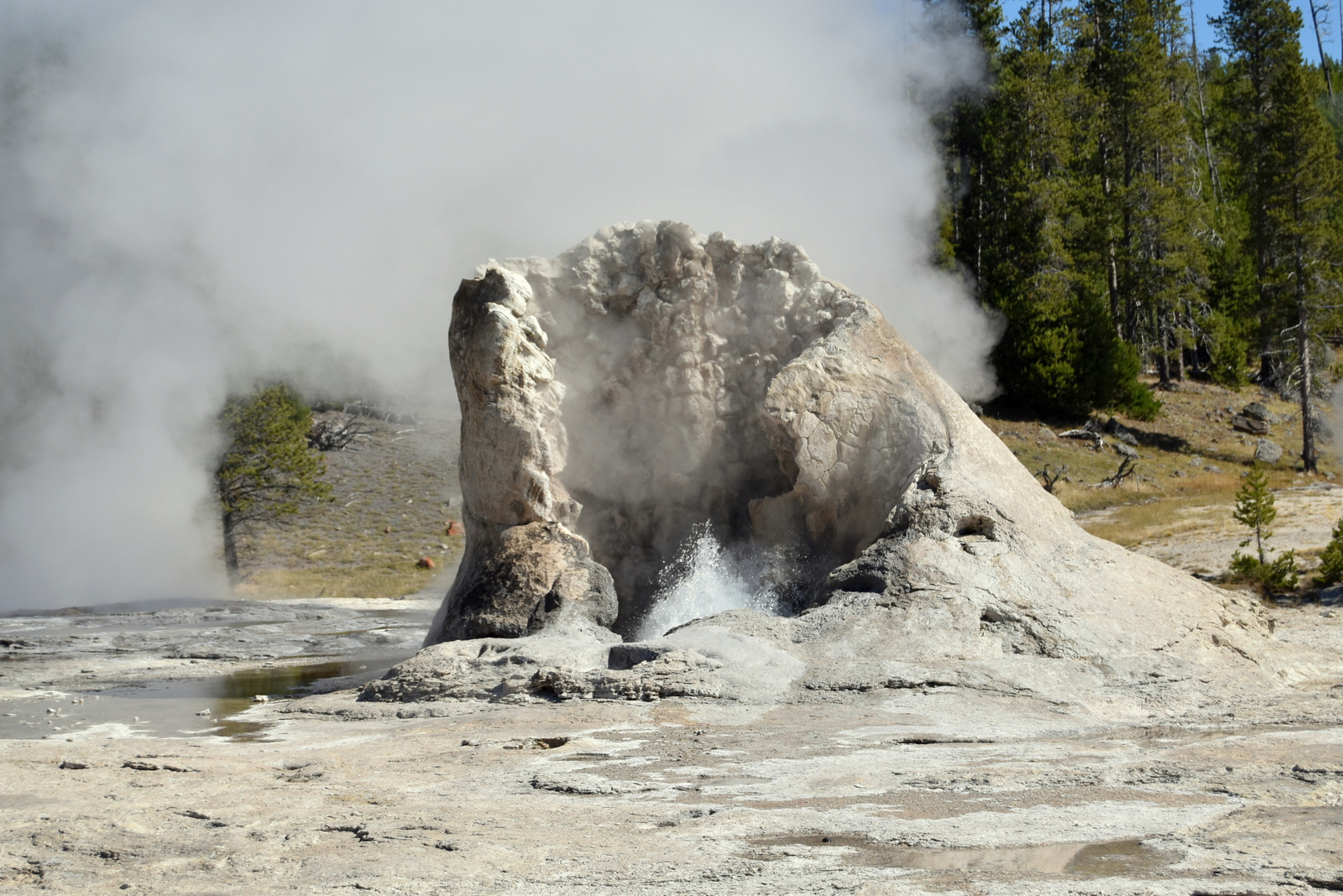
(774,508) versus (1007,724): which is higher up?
(774,508)

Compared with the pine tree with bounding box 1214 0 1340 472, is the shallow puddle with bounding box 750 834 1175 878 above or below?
below

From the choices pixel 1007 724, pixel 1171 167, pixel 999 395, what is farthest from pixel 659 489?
pixel 1171 167

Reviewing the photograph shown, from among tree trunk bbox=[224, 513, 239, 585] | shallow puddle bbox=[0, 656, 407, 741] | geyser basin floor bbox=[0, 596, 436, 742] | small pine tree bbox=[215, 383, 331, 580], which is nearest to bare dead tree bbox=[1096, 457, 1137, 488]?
geyser basin floor bbox=[0, 596, 436, 742]

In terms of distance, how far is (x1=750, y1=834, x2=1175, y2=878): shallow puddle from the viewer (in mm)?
2707

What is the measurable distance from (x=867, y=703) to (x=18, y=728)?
14.6ft

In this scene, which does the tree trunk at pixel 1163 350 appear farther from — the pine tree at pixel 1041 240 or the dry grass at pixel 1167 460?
the pine tree at pixel 1041 240

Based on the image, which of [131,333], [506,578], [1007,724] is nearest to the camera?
[1007,724]

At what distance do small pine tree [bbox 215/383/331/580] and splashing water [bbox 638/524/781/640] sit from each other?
14241mm

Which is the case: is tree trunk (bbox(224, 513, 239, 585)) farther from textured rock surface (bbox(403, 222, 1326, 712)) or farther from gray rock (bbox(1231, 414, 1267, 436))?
gray rock (bbox(1231, 414, 1267, 436))

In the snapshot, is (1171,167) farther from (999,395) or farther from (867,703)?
(867,703)

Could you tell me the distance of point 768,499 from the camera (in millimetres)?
7703

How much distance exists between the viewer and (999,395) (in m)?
24.9

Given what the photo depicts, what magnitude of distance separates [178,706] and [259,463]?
47.6 feet

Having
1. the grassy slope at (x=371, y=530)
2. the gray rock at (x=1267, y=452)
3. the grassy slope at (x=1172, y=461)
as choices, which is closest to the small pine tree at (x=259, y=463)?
the grassy slope at (x=371, y=530)
